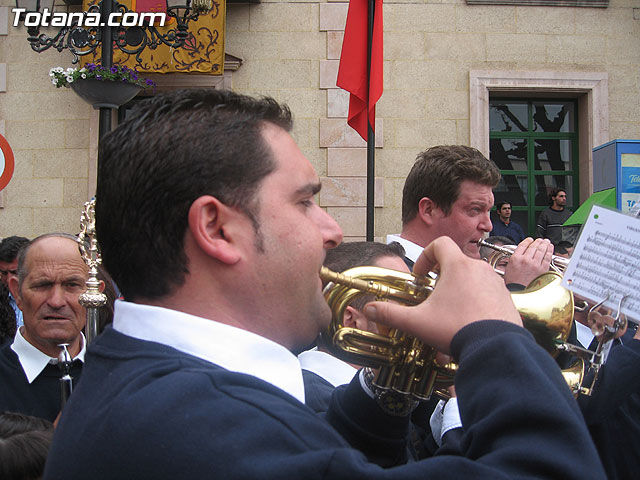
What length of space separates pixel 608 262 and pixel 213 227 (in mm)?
1014

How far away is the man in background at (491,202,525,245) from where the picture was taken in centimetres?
800

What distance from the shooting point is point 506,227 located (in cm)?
810

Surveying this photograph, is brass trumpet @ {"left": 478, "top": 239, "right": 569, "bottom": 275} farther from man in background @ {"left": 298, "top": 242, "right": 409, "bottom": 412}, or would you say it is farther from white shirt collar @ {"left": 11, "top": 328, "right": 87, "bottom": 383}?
white shirt collar @ {"left": 11, "top": 328, "right": 87, "bottom": 383}

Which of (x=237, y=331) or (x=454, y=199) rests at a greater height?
(x=454, y=199)

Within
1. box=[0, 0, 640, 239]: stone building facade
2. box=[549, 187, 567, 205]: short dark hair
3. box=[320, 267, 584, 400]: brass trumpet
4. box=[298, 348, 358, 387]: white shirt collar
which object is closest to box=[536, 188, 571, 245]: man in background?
box=[549, 187, 567, 205]: short dark hair

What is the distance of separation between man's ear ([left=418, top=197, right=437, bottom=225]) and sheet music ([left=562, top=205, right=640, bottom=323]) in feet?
5.85

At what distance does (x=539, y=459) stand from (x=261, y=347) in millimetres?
470

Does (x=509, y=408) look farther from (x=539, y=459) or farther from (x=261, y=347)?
(x=261, y=347)

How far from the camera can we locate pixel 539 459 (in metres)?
0.93

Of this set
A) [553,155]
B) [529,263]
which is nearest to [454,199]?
[529,263]

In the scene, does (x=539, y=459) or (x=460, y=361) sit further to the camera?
(x=460, y=361)

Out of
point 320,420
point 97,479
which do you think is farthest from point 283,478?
point 97,479

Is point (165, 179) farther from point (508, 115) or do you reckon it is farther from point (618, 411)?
point (508, 115)

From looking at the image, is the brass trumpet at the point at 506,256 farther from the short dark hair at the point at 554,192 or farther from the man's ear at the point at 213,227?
the short dark hair at the point at 554,192
